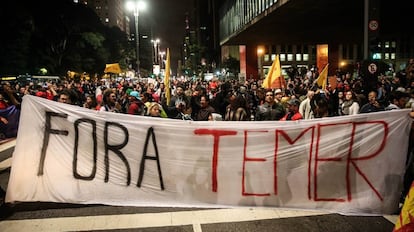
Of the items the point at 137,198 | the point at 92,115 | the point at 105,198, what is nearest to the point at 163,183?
the point at 137,198

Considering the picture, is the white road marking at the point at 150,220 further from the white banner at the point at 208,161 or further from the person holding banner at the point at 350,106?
the person holding banner at the point at 350,106

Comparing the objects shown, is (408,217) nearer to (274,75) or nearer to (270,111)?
(270,111)

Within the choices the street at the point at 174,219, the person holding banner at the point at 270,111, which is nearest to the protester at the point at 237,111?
the person holding banner at the point at 270,111

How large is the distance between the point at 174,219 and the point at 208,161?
2.92 ft

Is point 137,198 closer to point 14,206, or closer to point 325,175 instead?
point 14,206

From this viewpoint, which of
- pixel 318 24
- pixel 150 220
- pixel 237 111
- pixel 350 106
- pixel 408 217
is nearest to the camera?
pixel 408 217

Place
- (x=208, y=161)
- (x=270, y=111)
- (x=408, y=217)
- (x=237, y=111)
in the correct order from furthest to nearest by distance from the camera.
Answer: (x=270, y=111) → (x=237, y=111) → (x=208, y=161) → (x=408, y=217)

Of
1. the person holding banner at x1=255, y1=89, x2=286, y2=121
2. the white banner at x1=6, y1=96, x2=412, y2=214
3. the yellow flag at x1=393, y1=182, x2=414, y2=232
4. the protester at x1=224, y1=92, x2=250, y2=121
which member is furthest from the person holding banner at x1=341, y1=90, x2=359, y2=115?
the yellow flag at x1=393, y1=182, x2=414, y2=232

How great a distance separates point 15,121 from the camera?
12414 millimetres

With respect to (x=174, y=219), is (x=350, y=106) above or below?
above

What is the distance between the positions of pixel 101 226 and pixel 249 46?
1666 inches

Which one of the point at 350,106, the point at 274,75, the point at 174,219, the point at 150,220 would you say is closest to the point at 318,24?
the point at 274,75

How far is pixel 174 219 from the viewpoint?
5.39m

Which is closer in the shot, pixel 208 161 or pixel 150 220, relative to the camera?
pixel 150 220
